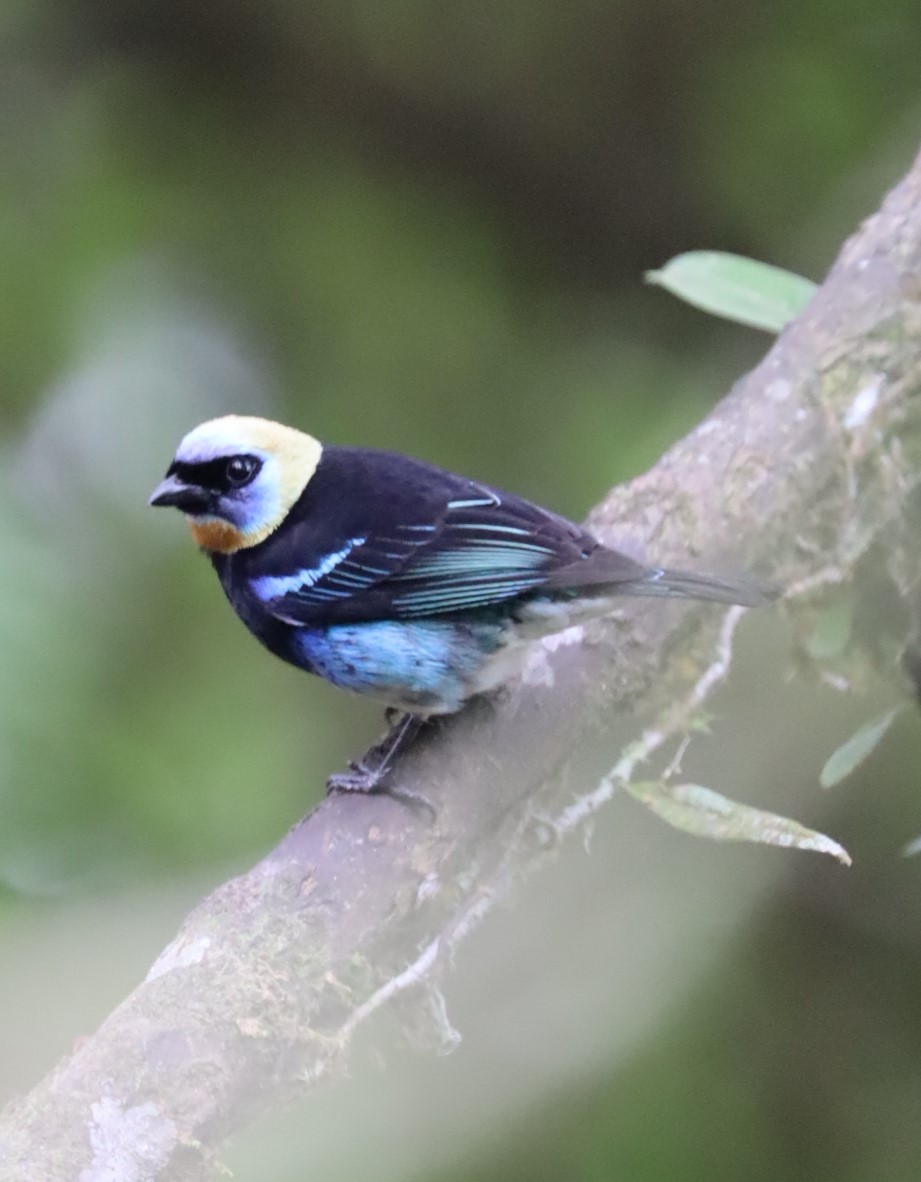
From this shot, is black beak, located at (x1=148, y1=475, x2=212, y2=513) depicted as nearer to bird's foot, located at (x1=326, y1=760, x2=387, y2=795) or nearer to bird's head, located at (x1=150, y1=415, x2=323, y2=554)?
bird's head, located at (x1=150, y1=415, x2=323, y2=554)

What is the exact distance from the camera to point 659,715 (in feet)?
8.05

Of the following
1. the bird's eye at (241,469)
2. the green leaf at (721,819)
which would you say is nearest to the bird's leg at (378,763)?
the green leaf at (721,819)

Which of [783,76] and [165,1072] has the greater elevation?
Answer: [783,76]

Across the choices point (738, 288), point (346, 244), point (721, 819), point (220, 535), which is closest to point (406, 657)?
point (220, 535)

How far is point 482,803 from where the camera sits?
2150 mm

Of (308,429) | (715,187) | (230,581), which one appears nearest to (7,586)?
(230,581)

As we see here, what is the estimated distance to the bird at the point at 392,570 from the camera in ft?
7.74

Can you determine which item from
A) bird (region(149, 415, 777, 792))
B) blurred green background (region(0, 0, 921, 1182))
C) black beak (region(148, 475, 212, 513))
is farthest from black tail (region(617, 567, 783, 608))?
blurred green background (region(0, 0, 921, 1182))

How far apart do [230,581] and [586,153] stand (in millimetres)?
2686

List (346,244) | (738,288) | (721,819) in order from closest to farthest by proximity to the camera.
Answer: (721,819), (738,288), (346,244)

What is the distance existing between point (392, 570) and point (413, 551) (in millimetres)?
54

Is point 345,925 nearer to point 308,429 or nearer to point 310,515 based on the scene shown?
point 310,515

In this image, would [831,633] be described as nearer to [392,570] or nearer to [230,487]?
[392,570]

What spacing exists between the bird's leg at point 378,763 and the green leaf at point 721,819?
16.0 inches
